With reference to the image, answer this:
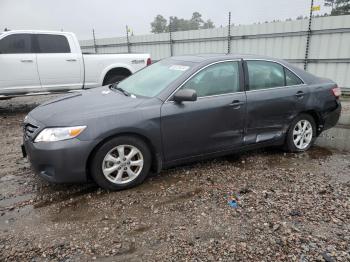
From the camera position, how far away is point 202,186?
3807 millimetres

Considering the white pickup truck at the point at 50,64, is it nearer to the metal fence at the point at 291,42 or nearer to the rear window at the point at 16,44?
the rear window at the point at 16,44

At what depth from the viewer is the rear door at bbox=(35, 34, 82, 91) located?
7914mm

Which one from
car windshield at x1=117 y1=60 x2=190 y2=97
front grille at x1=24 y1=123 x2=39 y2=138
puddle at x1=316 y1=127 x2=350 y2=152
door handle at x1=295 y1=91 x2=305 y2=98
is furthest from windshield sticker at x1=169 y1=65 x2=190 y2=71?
puddle at x1=316 y1=127 x2=350 y2=152

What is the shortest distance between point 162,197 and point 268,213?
3.82ft

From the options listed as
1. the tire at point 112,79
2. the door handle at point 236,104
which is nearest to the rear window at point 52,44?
the tire at point 112,79

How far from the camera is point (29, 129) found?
11.8ft

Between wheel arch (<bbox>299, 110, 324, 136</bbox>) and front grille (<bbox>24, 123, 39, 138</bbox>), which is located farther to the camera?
wheel arch (<bbox>299, 110, 324, 136</bbox>)

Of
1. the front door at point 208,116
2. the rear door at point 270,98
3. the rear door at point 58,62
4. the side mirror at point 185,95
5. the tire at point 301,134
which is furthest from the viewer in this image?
the rear door at point 58,62

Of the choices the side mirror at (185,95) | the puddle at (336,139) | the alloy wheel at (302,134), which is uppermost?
the side mirror at (185,95)

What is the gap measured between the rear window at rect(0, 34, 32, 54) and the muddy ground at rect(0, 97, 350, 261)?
421 cm

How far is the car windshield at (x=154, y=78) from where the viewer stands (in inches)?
157

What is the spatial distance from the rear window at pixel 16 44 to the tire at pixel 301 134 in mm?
6551

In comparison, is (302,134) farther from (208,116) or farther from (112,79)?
(112,79)

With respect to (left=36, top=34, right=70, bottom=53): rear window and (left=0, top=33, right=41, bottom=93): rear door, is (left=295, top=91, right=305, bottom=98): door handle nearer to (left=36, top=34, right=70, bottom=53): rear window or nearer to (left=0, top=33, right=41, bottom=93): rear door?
(left=36, top=34, right=70, bottom=53): rear window
